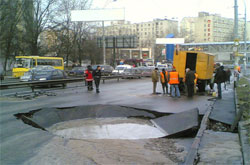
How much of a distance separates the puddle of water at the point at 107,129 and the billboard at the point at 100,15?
22829mm

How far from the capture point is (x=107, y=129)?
8.15 meters

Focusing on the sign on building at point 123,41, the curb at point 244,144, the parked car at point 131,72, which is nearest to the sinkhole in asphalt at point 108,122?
the curb at point 244,144

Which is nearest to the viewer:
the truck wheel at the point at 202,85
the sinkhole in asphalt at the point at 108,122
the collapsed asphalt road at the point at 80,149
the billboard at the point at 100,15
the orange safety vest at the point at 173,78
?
the collapsed asphalt road at the point at 80,149

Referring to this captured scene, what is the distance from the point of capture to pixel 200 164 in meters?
5.06

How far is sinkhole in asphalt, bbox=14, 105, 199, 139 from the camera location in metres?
7.68

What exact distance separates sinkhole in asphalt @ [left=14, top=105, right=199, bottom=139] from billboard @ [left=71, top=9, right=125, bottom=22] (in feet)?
69.9

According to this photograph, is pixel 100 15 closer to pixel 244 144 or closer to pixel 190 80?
pixel 190 80

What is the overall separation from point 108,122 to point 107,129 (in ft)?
3.16

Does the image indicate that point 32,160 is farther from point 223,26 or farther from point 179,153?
point 223,26

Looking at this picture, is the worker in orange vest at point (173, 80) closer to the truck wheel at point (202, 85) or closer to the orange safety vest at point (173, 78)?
the orange safety vest at point (173, 78)

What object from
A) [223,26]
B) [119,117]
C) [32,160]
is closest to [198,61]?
[119,117]

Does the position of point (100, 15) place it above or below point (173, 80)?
above

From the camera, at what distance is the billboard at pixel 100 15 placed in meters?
30.6

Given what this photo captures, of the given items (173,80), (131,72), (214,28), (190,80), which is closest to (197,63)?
(190,80)
